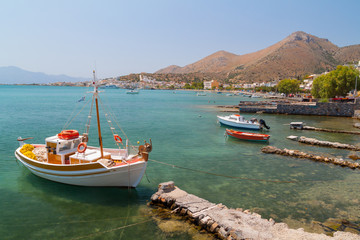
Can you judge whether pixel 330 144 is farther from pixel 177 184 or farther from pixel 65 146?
pixel 65 146

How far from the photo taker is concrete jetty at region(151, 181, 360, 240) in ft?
28.6

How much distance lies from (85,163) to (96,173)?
81cm

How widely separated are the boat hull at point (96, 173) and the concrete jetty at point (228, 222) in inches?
80.2

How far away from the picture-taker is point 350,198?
13.2 meters

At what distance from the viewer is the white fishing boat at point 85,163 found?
43.8ft

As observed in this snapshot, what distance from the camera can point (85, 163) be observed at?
13367 mm

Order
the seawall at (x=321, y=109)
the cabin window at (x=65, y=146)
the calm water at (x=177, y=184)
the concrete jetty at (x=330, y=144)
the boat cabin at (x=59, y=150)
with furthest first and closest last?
the seawall at (x=321, y=109), the concrete jetty at (x=330, y=144), the cabin window at (x=65, y=146), the boat cabin at (x=59, y=150), the calm water at (x=177, y=184)

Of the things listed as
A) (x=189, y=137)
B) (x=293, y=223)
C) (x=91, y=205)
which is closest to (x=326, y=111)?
(x=189, y=137)

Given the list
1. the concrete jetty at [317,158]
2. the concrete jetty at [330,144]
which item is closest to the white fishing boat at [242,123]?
the concrete jetty at [330,144]

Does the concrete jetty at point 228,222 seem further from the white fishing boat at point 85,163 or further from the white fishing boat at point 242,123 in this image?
the white fishing boat at point 242,123

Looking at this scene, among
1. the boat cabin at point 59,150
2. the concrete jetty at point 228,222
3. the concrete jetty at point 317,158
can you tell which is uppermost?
the boat cabin at point 59,150

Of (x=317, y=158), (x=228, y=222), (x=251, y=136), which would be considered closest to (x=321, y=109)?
(x=251, y=136)

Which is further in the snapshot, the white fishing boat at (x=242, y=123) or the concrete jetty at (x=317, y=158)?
the white fishing boat at (x=242, y=123)

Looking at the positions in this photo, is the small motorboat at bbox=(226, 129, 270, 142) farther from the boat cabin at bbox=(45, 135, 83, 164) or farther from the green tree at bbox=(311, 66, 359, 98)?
the green tree at bbox=(311, 66, 359, 98)
